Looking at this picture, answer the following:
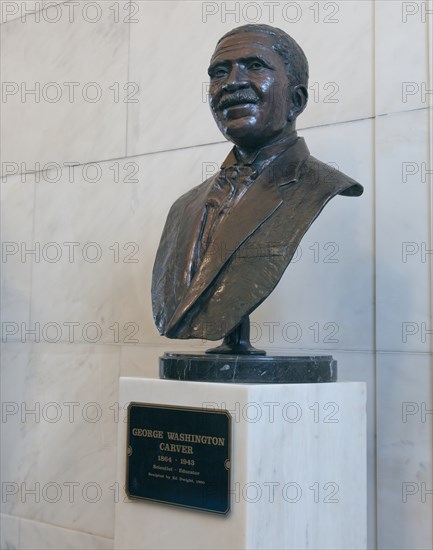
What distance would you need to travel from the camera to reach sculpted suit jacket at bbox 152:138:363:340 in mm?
3023

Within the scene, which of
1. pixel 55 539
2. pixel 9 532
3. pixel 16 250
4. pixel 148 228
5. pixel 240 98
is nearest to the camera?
pixel 240 98

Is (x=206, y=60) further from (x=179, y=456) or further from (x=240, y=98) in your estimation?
(x=179, y=456)

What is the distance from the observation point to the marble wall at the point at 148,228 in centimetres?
382

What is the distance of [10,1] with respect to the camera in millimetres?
5695

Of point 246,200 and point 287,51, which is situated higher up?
point 287,51

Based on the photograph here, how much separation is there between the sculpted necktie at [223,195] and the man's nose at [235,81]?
32 centimetres

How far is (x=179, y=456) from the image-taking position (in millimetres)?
3031

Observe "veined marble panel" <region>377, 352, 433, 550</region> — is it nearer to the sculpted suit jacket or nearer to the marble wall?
A: the marble wall

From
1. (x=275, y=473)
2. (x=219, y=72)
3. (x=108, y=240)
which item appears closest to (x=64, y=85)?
(x=108, y=240)

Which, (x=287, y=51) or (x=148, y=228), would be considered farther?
(x=148, y=228)

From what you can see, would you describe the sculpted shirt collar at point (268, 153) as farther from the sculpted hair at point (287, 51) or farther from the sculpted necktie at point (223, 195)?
the sculpted hair at point (287, 51)

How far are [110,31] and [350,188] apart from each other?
257 centimetres

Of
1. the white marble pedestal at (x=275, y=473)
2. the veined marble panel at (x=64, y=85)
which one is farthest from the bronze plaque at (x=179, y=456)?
the veined marble panel at (x=64, y=85)

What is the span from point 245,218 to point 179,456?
93cm
